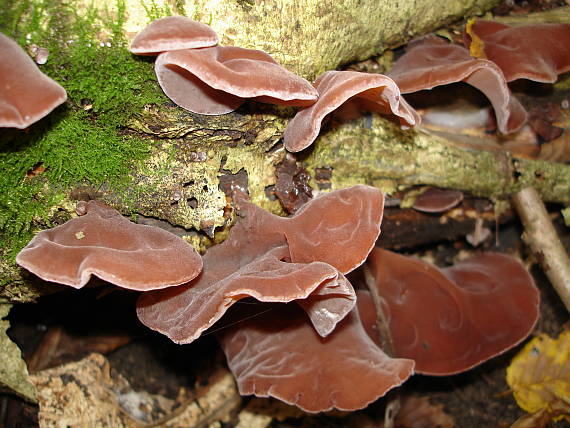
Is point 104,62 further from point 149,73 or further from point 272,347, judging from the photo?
point 272,347

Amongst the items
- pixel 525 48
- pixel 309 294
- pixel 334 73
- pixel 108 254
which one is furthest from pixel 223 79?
pixel 525 48

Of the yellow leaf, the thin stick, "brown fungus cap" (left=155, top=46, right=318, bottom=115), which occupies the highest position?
"brown fungus cap" (left=155, top=46, right=318, bottom=115)

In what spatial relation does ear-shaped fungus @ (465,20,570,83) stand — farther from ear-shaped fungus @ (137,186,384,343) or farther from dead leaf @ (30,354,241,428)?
dead leaf @ (30,354,241,428)

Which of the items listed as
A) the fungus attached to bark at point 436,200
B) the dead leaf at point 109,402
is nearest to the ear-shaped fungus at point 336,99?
the fungus attached to bark at point 436,200

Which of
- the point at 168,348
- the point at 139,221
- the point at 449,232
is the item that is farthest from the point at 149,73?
the point at 168,348

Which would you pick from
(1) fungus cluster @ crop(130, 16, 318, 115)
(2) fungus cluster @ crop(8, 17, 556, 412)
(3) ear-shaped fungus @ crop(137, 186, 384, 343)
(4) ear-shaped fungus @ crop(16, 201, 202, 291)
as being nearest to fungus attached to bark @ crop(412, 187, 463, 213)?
(2) fungus cluster @ crop(8, 17, 556, 412)

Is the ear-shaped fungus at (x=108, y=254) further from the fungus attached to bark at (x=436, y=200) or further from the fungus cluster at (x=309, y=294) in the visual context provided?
the fungus attached to bark at (x=436, y=200)

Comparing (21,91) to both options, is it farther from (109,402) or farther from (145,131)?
(109,402)
